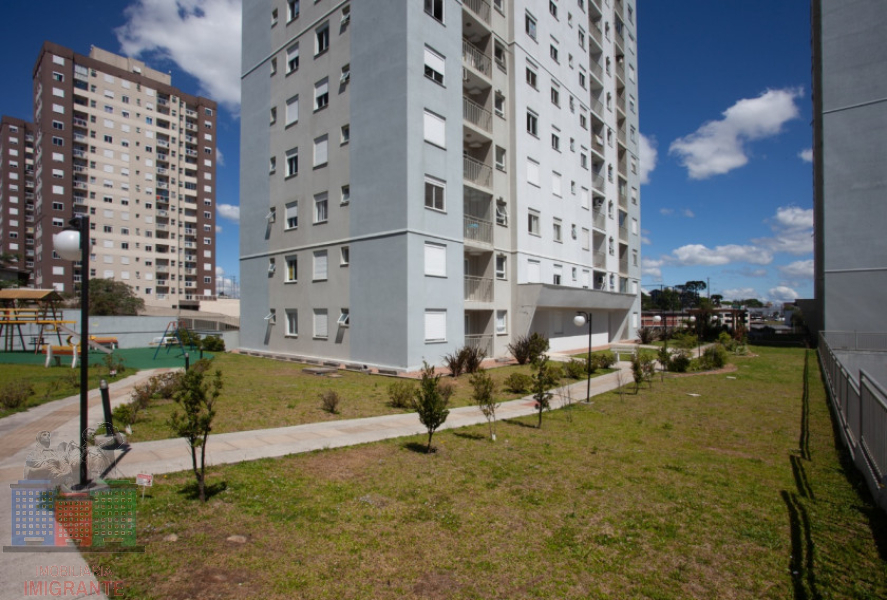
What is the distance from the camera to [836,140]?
2666cm

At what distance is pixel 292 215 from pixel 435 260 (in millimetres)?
9419

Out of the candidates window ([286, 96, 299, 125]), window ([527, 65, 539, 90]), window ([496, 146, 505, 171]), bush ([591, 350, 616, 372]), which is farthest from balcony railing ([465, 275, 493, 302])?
window ([286, 96, 299, 125])

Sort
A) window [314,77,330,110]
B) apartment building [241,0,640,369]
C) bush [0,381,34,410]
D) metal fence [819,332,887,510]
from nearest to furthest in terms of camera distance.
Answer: metal fence [819,332,887,510], bush [0,381,34,410], apartment building [241,0,640,369], window [314,77,330,110]

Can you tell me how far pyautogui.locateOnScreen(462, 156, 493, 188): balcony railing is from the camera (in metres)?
23.3

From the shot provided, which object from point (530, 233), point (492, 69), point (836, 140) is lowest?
point (530, 233)

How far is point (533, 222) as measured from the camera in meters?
26.5

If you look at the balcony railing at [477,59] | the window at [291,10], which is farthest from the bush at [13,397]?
the window at [291,10]

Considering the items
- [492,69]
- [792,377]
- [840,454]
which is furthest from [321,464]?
[492,69]

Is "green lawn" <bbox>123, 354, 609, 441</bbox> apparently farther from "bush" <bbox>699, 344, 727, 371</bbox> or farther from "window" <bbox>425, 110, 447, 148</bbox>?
"window" <bbox>425, 110, 447, 148</bbox>

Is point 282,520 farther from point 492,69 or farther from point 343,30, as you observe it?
point 492,69

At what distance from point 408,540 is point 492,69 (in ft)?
80.0

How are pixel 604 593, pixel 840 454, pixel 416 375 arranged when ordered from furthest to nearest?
pixel 416 375 → pixel 840 454 → pixel 604 593

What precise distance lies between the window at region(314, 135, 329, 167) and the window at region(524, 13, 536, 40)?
45.9ft

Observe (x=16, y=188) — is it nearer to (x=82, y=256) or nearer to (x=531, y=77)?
(x=531, y=77)
